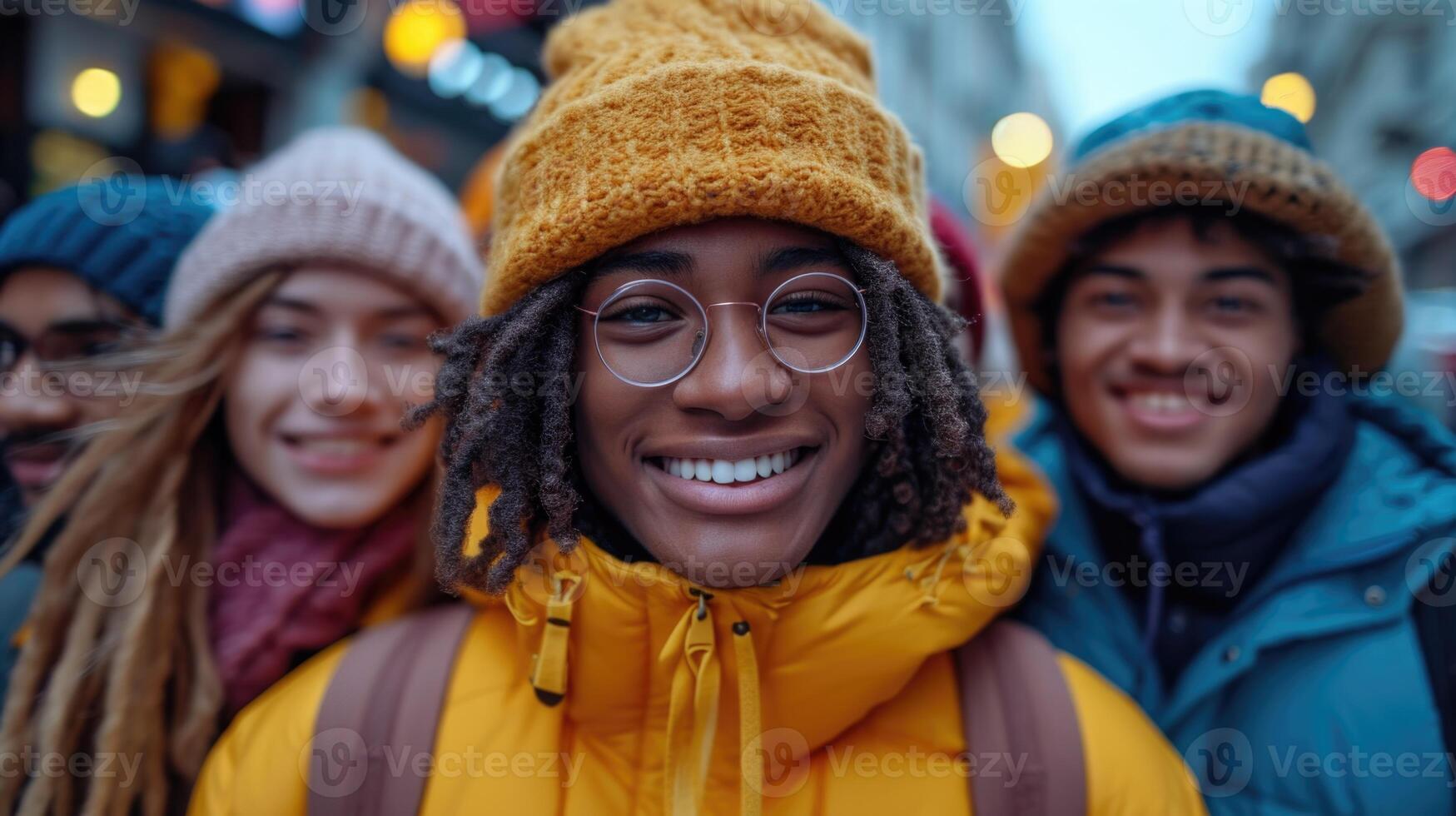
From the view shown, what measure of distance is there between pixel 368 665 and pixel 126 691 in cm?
73

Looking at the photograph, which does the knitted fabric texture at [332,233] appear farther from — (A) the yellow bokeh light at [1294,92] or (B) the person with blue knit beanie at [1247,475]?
(A) the yellow bokeh light at [1294,92]

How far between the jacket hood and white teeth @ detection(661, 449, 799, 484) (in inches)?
7.1

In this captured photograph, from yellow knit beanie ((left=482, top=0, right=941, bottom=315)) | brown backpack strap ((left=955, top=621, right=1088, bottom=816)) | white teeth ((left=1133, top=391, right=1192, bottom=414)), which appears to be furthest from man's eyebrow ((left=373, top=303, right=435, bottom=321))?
white teeth ((left=1133, top=391, right=1192, bottom=414))

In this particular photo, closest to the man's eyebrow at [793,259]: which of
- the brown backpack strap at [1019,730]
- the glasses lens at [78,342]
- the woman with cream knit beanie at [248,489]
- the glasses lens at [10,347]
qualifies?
the brown backpack strap at [1019,730]

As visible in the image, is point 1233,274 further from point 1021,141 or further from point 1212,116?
point 1021,141

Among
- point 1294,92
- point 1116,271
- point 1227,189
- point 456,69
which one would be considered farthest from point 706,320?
point 456,69

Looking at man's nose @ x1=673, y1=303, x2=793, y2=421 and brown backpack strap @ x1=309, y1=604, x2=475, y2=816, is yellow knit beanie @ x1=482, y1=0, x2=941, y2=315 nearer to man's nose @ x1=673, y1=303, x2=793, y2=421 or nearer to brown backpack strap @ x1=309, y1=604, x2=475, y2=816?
man's nose @ x1=673, y1=303, x2=793, y2=421

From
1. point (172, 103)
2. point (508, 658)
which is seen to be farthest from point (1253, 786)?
point (172, 103)

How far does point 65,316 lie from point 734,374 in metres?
2.04

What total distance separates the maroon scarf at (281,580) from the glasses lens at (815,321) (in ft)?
4.32

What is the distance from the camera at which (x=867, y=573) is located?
152 cm

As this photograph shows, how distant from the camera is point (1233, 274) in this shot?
2055 millimetres

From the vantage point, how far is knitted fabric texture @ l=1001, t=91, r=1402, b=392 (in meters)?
2.00

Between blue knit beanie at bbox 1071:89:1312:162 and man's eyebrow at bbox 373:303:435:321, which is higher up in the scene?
blue knit beanie at bbox 1071:89:1312:162
